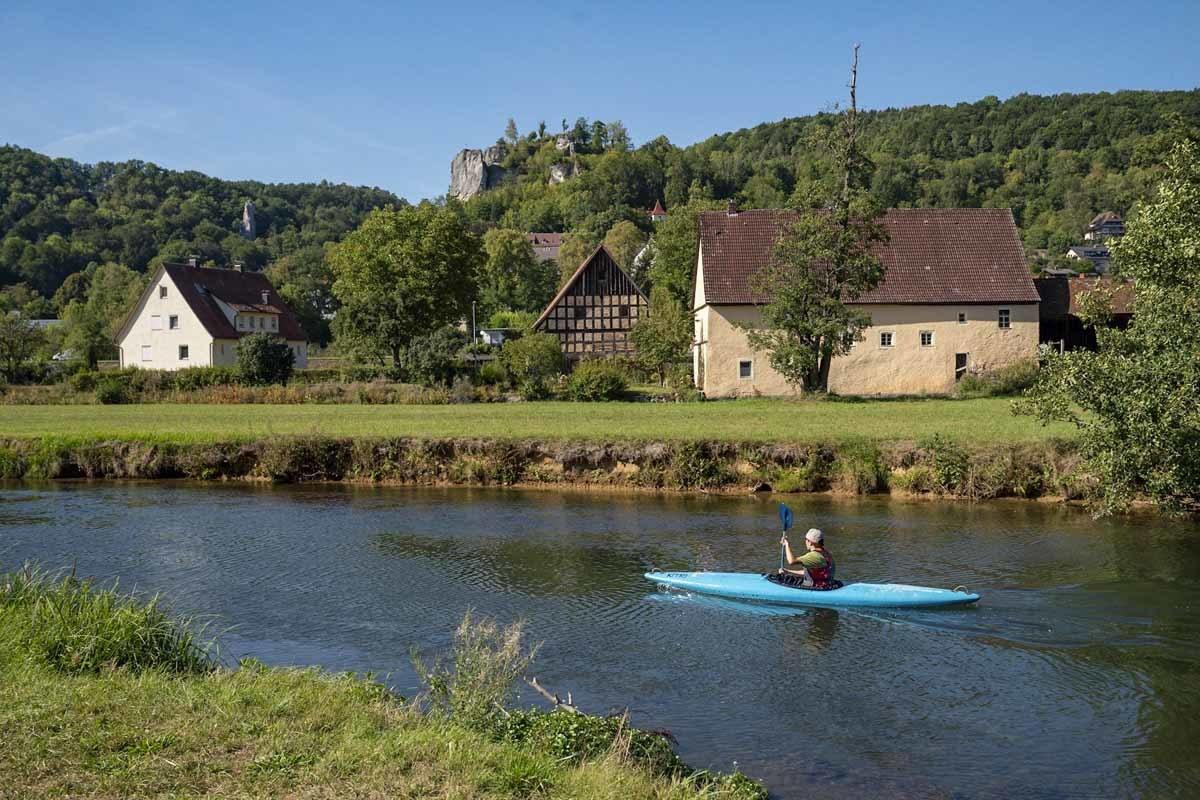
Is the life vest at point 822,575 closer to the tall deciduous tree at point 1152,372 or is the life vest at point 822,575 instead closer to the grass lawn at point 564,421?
the tall deciduous tree at point 1152,372

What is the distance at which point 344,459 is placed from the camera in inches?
A: 973

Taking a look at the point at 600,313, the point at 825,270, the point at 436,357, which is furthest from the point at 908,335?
the point at 600,313

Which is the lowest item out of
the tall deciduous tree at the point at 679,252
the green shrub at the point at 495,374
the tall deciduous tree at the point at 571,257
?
the green shrub at the point at 495,374

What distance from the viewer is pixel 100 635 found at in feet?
29.4

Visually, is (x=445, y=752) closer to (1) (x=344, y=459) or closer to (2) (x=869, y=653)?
(2) (x=869, y=653)

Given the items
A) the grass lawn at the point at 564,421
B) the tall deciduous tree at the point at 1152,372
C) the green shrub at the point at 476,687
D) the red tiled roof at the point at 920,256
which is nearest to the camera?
the green shrub at the point at 476,687

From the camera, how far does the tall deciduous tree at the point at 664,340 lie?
4419cm

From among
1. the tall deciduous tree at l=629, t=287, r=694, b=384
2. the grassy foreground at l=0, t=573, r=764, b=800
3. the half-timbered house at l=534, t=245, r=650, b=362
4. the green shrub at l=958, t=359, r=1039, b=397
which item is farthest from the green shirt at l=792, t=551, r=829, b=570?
the half-timbered house at l=534, t=245, r=650, b=362

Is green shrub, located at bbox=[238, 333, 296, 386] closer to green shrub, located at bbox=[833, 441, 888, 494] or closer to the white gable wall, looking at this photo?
the white gable wall

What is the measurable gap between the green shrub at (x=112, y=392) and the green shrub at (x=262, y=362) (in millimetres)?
4331

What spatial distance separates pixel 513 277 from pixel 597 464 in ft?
252

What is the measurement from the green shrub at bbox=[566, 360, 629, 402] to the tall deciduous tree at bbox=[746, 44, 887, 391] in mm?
5551

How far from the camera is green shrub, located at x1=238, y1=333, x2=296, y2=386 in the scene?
137 feet

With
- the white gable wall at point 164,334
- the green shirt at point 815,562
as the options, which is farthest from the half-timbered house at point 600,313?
the green shirt at point 815,562
